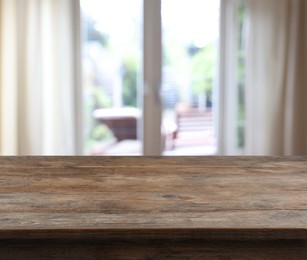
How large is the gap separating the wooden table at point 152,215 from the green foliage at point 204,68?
2746mm

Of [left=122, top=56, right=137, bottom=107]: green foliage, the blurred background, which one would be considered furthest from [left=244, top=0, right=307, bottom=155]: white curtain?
[left=122, top=56, right=137, bottom=107]: green foliage

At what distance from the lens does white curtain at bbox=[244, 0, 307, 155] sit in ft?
12.8

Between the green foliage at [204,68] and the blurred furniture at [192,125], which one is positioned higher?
the green foliage at [204,68]

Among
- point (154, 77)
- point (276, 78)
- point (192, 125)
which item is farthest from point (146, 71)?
point (276, 78)

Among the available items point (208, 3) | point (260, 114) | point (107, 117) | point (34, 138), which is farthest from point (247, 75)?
point (34, 138)

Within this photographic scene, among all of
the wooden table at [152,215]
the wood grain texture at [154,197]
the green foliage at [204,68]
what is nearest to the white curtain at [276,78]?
the green foliage at [204,68]

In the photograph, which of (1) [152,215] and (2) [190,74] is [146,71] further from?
(1) [152,215]

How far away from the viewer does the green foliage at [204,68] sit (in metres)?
4.04

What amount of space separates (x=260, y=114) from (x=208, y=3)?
3.27 feet

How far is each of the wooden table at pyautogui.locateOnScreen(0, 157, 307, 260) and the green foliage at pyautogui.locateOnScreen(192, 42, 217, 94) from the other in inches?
108

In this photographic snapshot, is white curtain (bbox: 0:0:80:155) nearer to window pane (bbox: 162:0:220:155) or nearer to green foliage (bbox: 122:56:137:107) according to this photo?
green foliage (bbox: 122:56:137:107)

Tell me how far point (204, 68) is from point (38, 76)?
4.44 feet

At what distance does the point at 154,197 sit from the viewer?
115cm

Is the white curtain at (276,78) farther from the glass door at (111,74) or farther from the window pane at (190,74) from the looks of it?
the glass door at (111,74)
